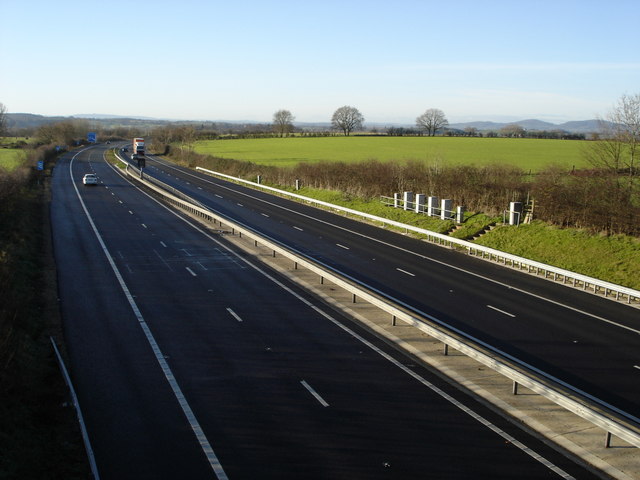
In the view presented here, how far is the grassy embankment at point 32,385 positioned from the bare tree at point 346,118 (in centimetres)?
14826

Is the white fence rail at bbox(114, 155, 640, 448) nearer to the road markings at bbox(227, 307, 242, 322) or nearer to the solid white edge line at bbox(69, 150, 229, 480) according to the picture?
the road markings at bbox(227, 307, 242, 322)

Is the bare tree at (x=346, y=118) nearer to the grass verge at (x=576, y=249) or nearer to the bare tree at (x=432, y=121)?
the bare tree at (x=432, y=121)

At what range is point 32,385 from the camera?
Answer: 507 inches

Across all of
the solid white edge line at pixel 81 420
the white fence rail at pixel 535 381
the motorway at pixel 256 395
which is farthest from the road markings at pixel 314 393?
the solid white edge line at pixel 81 420

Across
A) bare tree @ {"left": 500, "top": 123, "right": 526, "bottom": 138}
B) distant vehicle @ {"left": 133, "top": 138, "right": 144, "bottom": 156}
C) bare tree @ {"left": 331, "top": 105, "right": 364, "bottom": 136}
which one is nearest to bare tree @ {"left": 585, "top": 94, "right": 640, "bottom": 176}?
distant vehicle @ {"left": 133, "top": 138, "right": 144, "bottom": 156}

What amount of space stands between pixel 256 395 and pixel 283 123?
171392 mm

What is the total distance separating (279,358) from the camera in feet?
49.9

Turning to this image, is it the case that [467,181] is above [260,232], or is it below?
above

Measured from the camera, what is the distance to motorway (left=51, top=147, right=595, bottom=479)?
10.3 metres

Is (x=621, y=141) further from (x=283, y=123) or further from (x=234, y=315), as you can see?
(x=283, y=123)

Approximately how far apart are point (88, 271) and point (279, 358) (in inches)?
510

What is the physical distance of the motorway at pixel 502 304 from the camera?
1487cm

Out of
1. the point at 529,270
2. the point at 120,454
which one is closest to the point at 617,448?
the point at 120,454

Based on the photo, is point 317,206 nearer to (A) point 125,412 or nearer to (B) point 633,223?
(B) point 633,223
